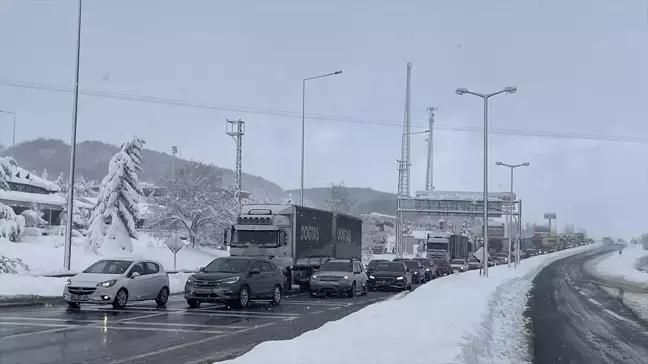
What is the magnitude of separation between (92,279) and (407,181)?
225 feet

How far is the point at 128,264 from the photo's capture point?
69.2 feet

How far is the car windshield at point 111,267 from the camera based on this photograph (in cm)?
2058

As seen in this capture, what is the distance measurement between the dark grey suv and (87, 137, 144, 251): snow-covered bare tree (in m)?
32.2

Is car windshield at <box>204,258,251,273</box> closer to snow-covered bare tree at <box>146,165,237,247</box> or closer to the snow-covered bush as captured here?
the snow-covered bush

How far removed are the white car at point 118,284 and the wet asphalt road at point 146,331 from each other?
373mm

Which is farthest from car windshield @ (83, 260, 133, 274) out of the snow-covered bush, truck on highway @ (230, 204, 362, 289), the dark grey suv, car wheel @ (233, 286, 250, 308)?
the snow-covered bush

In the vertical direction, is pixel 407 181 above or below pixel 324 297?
Answer: above

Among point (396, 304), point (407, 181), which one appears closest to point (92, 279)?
point (396, 304)

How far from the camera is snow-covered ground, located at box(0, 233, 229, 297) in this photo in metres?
23.1

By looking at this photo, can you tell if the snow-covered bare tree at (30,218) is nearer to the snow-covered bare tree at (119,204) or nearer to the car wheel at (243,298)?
the snow-covered bare tree at (119,204)

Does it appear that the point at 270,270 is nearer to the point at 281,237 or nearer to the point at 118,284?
the point at 118,284

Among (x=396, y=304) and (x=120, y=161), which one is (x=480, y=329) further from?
(x=120, y=161)

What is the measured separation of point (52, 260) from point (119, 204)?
996 centimetres

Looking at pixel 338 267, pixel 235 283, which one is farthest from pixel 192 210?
pixel 235 283
